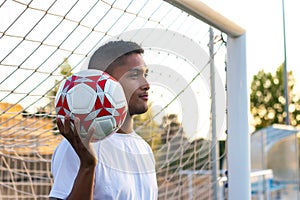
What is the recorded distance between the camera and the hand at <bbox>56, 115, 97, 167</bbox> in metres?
1.66

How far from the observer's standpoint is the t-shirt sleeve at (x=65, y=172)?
180 cm

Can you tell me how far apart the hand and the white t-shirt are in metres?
0.13

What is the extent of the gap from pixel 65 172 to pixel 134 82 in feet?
1.21

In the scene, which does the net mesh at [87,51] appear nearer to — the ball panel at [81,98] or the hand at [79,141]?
the ball panel at [81,98]

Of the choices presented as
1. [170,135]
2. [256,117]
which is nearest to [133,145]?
[170,135]

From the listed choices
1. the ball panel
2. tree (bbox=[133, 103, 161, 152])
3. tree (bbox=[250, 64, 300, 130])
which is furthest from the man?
tree (bbox=[250, 64, 300, 130])

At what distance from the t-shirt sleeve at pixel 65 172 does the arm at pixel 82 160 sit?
7 centimetres

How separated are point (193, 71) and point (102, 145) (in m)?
1.85

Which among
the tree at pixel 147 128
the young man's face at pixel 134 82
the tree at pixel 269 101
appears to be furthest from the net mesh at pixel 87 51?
the tree at pixel 269 101

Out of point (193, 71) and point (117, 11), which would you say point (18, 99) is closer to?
point (117, 11)

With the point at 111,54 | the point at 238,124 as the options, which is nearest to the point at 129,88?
the point at 111,54

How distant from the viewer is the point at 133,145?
6.79ft

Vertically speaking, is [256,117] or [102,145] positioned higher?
[256,117]

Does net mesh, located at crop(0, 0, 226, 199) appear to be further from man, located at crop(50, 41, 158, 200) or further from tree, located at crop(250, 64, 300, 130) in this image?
tree, located at crop(250, 64, 300, 130)
